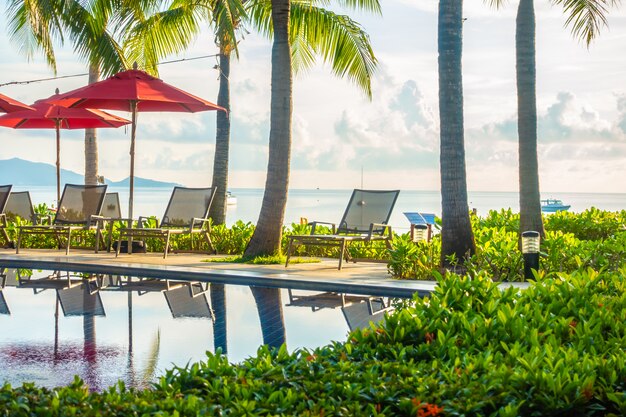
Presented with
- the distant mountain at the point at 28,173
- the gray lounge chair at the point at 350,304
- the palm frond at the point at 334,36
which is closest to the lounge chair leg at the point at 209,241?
the palm frond at the point at 334,36

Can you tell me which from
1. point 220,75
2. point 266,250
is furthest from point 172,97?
point 220,75

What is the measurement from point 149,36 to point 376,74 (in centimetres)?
459

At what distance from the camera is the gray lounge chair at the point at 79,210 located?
45.9ft

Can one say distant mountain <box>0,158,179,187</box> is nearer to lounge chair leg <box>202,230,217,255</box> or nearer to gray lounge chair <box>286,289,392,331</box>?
lounge chair leg <box>202,230,217,255</box>

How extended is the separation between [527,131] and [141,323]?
22.2 feet

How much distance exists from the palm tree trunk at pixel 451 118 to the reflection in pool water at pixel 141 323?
210 centimetres

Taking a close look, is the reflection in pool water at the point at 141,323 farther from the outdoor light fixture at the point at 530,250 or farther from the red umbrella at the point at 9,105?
the red umbrella at the point at 9,105

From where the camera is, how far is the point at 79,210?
565 inches

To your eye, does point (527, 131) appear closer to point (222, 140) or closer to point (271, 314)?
point (271, 314)

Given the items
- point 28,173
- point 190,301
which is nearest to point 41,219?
point 190,301

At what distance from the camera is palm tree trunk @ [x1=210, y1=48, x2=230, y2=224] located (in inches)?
639

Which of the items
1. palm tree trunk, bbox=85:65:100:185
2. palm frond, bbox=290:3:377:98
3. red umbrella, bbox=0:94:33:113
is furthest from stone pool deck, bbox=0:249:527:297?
palm tree trunk, bbox=85:65:100:185

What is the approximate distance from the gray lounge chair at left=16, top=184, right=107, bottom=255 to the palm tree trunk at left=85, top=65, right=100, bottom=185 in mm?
3890

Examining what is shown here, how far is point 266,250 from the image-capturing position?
12570 millimetres
